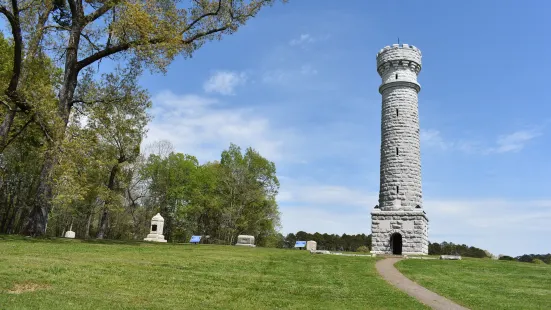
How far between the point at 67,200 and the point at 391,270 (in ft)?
47.1

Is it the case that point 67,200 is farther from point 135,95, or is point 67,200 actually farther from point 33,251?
point 135,95

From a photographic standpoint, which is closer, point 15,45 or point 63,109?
point 15,45

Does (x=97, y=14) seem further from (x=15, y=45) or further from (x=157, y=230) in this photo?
(x=157, y=230)

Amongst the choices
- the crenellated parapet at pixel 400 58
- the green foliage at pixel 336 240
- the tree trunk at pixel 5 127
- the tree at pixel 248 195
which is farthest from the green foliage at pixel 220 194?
the green foliage at pixel 336 240

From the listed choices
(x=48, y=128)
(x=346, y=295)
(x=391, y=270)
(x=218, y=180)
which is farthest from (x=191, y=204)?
(x=346, y=295)

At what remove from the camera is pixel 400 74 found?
114ft

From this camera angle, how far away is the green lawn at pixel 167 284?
927cm

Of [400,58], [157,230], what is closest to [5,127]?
[157,230]

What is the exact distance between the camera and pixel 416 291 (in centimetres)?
1393

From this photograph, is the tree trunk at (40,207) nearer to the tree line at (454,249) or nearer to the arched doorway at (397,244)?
the arched doorway at (397,244)

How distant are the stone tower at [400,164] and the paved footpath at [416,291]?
12338 mm

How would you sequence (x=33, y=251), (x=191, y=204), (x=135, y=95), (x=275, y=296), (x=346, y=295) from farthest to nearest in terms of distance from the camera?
(x=191, y=204) → (x=135, y=95) → (x=33, y=251) → (x=346, y=295) → (x=275, y=296)

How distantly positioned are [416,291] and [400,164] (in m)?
19.8

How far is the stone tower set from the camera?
1254 inches
